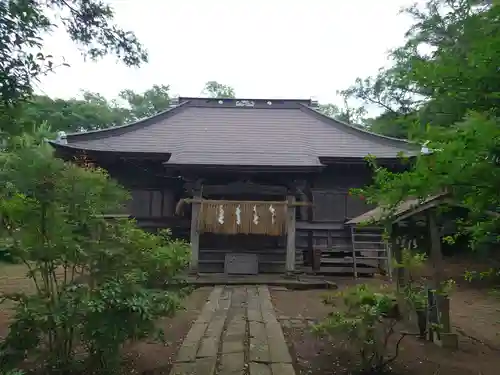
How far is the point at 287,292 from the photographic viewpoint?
949cm

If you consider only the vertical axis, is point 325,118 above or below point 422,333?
above

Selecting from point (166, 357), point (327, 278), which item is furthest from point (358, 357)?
point (327, 278)

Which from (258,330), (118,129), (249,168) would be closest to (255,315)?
(258,330)

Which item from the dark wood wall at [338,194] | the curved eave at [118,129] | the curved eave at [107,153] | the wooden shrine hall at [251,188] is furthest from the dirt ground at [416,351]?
the curved eave at [118,129]

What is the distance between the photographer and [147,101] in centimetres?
3912

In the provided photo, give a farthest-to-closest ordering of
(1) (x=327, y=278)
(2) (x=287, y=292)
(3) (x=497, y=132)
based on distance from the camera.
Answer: (1) (x=327, y=278) → (2) (x=287, y=292) → (3) (x=497, y=132)

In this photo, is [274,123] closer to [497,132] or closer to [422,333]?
[422,333]

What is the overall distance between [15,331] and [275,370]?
2428 millimetres

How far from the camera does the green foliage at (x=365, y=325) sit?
393cm

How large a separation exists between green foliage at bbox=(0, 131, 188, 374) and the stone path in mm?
928

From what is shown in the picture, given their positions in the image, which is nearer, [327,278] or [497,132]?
[497,132]

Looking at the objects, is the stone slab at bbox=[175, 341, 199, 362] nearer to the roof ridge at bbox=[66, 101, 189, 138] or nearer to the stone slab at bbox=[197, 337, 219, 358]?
the stone slab at bbox=[197, 337, 219, 358]

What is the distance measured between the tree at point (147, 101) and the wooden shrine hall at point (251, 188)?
24.8 m

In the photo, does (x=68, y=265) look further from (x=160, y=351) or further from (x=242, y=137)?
(x=242, y=137)
